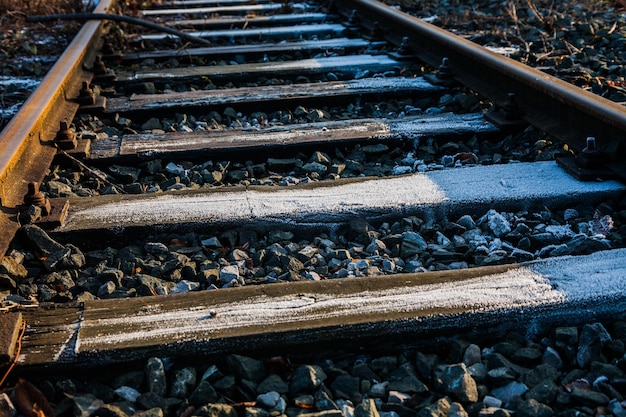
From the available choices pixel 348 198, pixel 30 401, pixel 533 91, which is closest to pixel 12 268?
pixel 30 401

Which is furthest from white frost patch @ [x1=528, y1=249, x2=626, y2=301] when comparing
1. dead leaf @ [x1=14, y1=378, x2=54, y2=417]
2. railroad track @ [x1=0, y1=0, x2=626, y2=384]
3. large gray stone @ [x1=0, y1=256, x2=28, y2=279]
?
large gray stone @ [x1=0, y1=256, x2=28, y2=279]

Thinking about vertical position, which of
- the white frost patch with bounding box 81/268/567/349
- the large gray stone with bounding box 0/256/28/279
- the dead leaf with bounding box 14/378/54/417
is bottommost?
the large gray stone with bounding box 0/256/28/279

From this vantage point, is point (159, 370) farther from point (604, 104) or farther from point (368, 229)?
point (604, 104)

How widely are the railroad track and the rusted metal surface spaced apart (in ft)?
0.04

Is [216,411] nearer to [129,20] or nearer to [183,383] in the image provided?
[183,383]

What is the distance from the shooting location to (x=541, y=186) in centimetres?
257

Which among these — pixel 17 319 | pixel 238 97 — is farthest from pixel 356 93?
pixel 17 319

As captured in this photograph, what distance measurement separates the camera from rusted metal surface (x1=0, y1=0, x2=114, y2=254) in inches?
96.0

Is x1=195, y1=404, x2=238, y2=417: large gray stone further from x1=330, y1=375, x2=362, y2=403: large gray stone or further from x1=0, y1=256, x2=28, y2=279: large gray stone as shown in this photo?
x1=0, y1=256, x2=28, y2=279: large gray stone

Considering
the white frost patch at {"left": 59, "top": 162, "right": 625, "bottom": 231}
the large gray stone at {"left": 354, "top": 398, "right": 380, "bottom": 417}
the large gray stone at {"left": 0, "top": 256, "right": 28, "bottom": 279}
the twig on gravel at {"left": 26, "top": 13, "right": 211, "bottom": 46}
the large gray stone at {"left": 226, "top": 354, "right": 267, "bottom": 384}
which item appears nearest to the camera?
the large gray stone at {"left": 354, "top": 398, "right": 380, "bottom": 417}

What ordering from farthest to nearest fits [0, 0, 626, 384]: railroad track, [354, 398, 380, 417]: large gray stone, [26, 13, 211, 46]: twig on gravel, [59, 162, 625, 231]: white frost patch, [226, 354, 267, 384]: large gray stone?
[26, 13, 211, 46]: twig on gravel → [59, 162, 625, 231]: white frost patch → [0, 0, 626, 384]: railroad track → [226, 354, 267, 384]: large gray stone → [354, 398, 380, 417]: large gray stone

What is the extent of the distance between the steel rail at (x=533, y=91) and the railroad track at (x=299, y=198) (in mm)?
11

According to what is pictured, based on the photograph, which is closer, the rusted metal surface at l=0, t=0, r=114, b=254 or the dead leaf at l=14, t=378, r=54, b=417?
the dead leaf at l=14, t=378, r=54, b=417

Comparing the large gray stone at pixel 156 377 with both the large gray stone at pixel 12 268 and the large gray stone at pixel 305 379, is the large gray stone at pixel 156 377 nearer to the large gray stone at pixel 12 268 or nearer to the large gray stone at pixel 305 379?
the large gray stone at pixel 305 379
